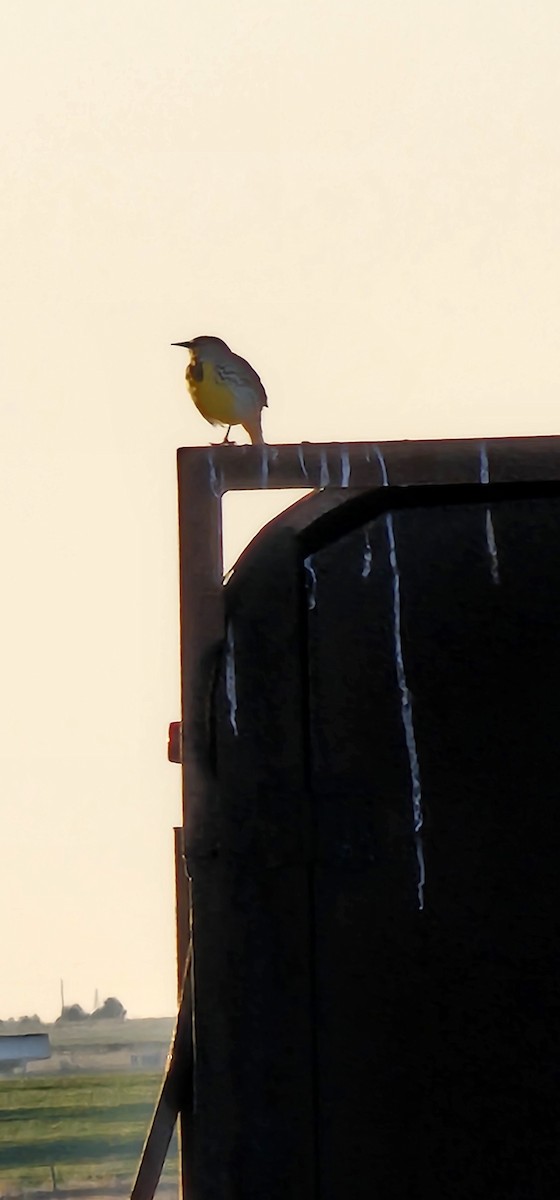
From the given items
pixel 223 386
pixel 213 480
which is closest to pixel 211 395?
pixel 223 386

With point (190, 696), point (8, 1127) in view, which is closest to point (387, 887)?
point (190, 696)

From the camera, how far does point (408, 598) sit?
2770 mm

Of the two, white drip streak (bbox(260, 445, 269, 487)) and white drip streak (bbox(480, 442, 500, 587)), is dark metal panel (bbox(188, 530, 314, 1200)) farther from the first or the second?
white drip streak (bbox(480, 442, 500, 587))

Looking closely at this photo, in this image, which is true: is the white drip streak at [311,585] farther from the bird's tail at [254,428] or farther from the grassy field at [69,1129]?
the grassy field at [69,1129]

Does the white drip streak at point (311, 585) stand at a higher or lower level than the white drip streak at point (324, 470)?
lower

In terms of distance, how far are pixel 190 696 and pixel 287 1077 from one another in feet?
1.63

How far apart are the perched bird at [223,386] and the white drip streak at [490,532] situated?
16.7 feet

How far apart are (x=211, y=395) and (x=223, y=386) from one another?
6cm

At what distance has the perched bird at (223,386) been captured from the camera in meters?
7.89

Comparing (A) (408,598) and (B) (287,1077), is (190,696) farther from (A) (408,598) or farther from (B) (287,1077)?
(B) (287,1077)

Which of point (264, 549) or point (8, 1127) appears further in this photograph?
point (8, 1127)

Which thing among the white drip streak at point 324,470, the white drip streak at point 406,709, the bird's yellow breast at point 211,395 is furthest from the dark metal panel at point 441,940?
the bird's yellow breast at point 211,395

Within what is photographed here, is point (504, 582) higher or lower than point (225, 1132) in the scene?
higher

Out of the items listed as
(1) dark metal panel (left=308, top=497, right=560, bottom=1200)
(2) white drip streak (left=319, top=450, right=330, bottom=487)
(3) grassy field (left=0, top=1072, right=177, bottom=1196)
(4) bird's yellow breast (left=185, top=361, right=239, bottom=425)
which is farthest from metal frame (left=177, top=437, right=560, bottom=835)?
(3) grassy field (left=0, top=1072, right=177, bottom=1196)
